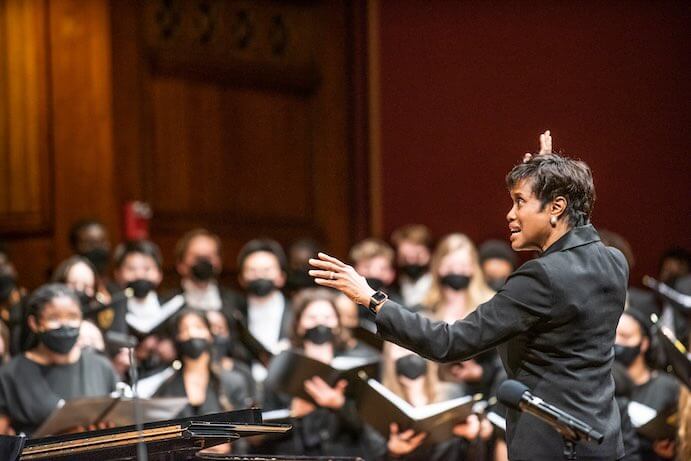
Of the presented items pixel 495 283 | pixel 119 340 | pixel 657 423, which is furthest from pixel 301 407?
pixel 657 423

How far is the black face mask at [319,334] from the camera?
6.21 m

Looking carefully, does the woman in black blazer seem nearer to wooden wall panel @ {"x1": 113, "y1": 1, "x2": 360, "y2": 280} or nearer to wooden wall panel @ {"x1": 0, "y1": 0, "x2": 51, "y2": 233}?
wooden wall panel @ {"x1": 113, "y1": 1, "x2": 360, "y2": 280}

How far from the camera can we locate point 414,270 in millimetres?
7543

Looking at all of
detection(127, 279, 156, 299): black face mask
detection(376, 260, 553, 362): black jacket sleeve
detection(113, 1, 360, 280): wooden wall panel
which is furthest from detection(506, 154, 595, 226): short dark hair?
detection(113, 1, 360, 280): wooden wall panel

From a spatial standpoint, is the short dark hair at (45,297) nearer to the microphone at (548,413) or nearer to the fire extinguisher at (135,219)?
the fire extinguisher at (135,219)

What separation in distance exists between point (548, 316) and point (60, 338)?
2.84 meters

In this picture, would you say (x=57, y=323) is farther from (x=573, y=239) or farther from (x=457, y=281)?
(x=573, y=239)

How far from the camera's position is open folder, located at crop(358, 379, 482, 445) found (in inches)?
216

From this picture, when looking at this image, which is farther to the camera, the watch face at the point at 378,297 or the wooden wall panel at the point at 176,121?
the wooden wall panel at the point at 176,121


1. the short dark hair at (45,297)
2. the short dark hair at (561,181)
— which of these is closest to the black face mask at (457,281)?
the short dark hair at (45,297)

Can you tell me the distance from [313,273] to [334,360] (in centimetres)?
287

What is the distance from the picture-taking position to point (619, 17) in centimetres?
871

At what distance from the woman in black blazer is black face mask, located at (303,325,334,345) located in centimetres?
267

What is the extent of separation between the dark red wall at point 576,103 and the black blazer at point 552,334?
502cm
